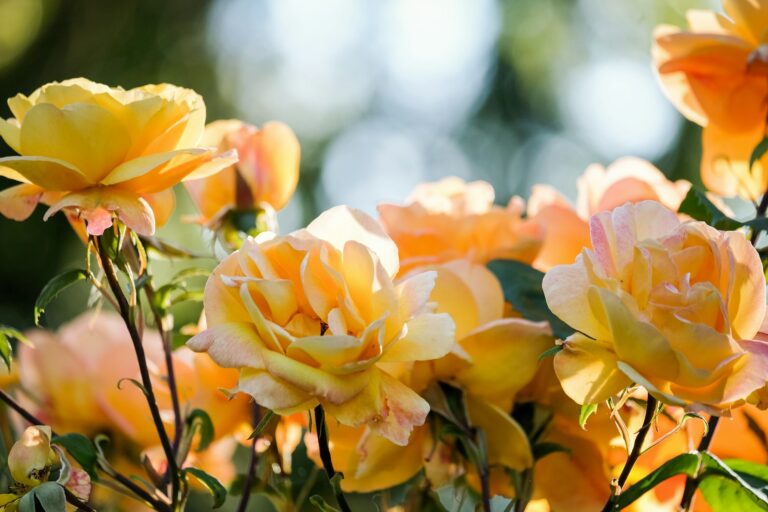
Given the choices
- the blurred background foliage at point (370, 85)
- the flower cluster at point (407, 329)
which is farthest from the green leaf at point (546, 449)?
the blurred background foliage at point (370, 85)

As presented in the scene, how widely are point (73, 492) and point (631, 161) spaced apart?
369mm

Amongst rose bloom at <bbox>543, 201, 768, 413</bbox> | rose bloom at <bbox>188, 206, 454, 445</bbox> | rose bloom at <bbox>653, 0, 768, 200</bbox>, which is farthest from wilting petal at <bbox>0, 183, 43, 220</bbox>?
rose bloom at <bbox>653, 0, 768, 200</bbox>

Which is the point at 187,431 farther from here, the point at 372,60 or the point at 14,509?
the point at 372,60

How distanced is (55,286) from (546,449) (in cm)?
24

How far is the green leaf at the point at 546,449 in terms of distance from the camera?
452 millimetres

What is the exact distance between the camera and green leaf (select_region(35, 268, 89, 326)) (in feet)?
1.31

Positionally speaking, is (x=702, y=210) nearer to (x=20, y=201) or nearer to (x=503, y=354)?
(x=503, y=354)

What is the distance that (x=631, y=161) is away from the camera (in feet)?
1.89

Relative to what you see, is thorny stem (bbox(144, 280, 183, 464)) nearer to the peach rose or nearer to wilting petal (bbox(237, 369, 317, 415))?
the peach rose

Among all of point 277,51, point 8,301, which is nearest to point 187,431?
point 8,301

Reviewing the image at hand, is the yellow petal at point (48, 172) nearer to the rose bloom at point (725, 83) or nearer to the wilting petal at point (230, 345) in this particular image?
the wilting petal at point (230, 345)

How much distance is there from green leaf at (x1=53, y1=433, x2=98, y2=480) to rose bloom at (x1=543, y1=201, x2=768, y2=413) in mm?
200

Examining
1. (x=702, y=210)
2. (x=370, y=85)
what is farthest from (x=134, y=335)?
(x=370, y=85)

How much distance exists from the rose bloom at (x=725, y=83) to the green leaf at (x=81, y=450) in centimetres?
36
